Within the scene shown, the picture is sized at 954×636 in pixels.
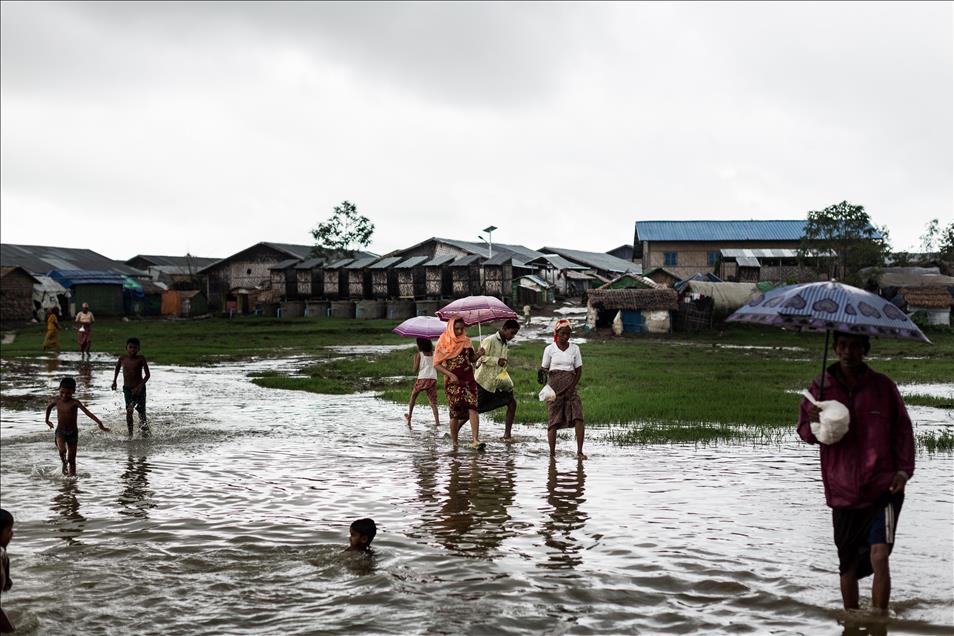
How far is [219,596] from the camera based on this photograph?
589 centimetres

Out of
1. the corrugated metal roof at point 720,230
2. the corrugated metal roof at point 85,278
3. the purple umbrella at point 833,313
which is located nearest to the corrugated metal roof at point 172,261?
the corrugated metal roof at point 85,278

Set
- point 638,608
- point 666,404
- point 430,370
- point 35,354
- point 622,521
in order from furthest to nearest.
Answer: point 35,354 → point 666,404 → point 430,370 → point 622,521 → point 638,608

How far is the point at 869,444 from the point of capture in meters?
5.11

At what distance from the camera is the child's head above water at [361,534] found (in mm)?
6637

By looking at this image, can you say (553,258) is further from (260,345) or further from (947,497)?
(947,497)

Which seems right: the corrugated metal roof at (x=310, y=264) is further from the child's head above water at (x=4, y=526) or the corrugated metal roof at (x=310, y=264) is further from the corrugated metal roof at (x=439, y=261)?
the child's head above water at (x=4, y=526)

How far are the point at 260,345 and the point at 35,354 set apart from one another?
875 cm

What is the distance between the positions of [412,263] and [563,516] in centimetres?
4918

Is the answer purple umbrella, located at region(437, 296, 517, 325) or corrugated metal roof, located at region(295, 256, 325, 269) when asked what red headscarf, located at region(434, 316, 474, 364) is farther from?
corrugated metal roof, located at region(295, 256, 325, 269)

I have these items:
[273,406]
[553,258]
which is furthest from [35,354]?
[553,258]

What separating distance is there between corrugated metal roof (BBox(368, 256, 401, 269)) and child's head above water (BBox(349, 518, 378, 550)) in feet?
166

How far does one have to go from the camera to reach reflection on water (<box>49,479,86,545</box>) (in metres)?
7.43

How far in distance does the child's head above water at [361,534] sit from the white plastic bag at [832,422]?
333 cm

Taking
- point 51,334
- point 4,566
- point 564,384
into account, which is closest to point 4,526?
point 4,566
